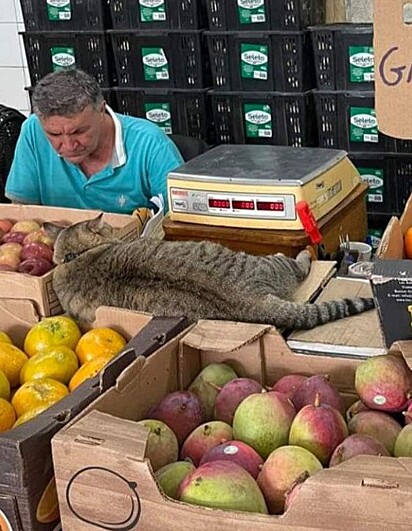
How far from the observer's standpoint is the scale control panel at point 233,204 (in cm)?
205

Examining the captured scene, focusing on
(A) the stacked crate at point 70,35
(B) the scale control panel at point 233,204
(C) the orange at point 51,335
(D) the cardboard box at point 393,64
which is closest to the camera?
(D) the cardboard box at point 393,64

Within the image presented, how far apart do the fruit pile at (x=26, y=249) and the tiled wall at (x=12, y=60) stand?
2435 millimetres

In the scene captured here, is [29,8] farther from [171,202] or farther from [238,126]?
[171,202]

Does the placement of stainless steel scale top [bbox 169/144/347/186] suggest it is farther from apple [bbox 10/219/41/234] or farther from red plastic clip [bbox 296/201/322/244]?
apple [bbox 10/219/41/234]

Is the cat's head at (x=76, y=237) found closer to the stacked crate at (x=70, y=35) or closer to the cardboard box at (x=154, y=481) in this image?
the cardboard box at (x=154, y=481)

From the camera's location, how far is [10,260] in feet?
6.55

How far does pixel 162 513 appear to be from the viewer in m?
1.10

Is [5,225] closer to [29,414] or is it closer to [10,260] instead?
[10,260]

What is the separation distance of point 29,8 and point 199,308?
2.56 metres

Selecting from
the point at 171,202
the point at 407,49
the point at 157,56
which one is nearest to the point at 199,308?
the point at 171,202

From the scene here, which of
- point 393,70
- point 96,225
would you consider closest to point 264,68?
point 96,225

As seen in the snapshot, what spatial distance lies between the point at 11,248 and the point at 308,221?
698 mm

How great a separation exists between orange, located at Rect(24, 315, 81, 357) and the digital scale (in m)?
0.55

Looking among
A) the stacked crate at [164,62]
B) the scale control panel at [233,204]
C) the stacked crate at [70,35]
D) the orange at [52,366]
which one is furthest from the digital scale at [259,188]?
the stacked crate at [70,35]
